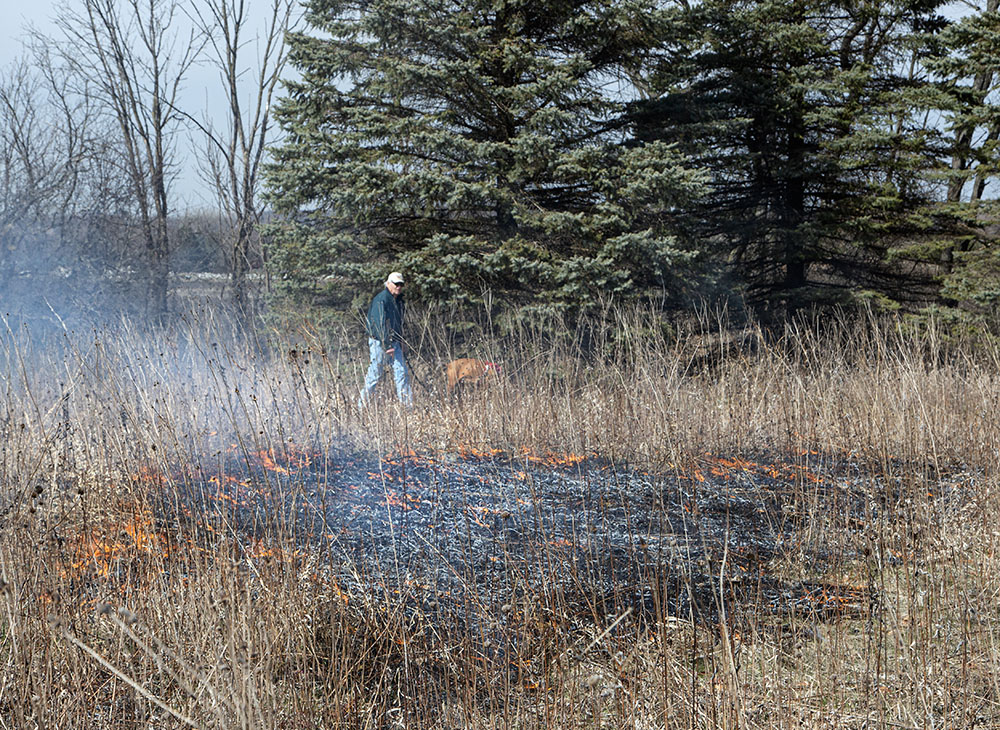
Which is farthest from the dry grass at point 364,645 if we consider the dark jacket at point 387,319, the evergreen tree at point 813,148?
the evergreen tree at point 813,148

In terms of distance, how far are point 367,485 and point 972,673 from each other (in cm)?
315

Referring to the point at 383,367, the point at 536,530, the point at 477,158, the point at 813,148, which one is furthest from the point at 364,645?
the point at 813,148

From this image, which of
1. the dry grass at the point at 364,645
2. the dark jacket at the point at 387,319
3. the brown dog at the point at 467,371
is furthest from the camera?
the dark jacket at the point at 387,319

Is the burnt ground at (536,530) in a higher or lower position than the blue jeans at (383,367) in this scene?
lower

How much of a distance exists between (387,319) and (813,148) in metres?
8.20

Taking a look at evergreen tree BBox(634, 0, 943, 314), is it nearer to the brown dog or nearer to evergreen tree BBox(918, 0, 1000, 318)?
evergreen tree BBox(918, 0, 1000, 318)

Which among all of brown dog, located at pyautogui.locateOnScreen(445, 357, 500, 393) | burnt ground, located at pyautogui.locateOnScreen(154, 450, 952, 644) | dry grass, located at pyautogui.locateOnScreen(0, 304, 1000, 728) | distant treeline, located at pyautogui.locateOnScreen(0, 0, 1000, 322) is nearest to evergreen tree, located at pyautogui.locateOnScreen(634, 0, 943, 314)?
distant treeline, located at pyautogui.locateOnScreen(0, 0, 1000, 322)

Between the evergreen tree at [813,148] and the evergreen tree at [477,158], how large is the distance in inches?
87.9

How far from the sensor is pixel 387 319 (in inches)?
325

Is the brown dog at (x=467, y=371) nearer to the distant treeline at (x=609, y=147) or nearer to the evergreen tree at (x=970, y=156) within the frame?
the distant treeline at (x=609, y=147)

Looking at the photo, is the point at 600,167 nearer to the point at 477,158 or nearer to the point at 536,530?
the point at 477,158

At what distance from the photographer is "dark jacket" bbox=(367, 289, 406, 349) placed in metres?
8.13

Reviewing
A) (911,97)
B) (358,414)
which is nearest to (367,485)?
(358,414)

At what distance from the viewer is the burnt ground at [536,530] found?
128 inches
